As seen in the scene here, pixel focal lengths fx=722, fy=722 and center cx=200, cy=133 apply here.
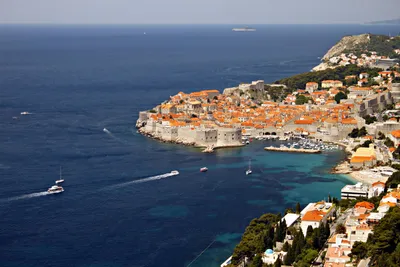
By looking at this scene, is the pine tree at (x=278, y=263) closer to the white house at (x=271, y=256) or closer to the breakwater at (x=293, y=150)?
the white house at (x=271, y=256)

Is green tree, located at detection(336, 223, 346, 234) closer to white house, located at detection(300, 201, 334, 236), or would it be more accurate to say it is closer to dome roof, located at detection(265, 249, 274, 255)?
white house, located at detection(300, 201, 334, 236)

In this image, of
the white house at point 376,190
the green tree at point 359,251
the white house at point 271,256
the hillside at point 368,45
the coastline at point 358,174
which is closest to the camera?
the green tree at point 359,251

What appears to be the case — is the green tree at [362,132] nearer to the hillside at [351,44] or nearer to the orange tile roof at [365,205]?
the orange tile roof at [365,205]

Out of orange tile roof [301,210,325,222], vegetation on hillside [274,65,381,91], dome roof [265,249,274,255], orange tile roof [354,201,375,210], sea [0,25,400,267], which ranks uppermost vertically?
vegetation on hillside [274,65,381,91]

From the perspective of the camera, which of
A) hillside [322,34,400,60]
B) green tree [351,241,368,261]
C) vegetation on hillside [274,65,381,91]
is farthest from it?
hillside [322,34,400,60]

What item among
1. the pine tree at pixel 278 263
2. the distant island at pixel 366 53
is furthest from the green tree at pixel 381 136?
the distant island at pixel 366 53

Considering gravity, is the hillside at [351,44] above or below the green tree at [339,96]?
above

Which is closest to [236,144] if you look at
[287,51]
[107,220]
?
[107,220]

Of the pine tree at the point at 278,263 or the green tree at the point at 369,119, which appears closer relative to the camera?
the pine tree at the point at 278,263

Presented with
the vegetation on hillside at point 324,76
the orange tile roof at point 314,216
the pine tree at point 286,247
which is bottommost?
the pine tree at point 286,247

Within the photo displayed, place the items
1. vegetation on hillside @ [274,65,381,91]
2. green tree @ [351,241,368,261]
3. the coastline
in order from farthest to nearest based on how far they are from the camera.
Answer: vegetation on hillside @ [274,65,381,91] < the coastline < green tree @ [351,241,368,261]

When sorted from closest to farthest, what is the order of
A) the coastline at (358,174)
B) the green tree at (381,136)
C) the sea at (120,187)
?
the sea at (120,187) → the coastline at (358,174) → the green tree at (381,136)

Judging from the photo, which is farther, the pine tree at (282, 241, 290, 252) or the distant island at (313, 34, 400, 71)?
the distant island at (313, 34, 400, 71)

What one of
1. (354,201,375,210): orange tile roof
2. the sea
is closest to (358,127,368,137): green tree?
the sea
